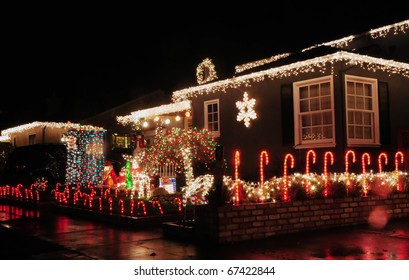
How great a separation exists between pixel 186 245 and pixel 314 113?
6.32 metres

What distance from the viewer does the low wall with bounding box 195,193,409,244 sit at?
786 centimetres

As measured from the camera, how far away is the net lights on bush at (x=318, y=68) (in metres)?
12.1

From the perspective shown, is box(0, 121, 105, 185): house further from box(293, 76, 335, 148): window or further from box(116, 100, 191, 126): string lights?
box(293, 76, 335, 148): window

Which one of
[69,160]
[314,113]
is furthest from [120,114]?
[314,113]

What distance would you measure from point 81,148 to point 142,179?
444cm

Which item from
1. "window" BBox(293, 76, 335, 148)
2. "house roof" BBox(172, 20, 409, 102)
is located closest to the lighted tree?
"house roof" BBox(172, 20, 409, 102)

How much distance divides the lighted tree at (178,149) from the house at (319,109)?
111 centimetres

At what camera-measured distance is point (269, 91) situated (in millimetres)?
13859

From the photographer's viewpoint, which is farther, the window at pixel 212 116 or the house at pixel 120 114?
the house at pixel 120 114

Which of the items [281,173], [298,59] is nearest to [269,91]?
[298,59]

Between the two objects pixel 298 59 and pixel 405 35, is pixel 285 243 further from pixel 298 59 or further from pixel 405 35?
pixel 405 35

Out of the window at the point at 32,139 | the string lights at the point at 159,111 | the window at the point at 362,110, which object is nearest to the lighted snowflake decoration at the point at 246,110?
the window at the point at 362,110

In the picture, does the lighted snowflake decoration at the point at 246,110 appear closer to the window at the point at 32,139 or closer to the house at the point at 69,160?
the house at the point at 69,160

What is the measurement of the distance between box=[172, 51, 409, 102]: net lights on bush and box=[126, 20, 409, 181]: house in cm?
2
